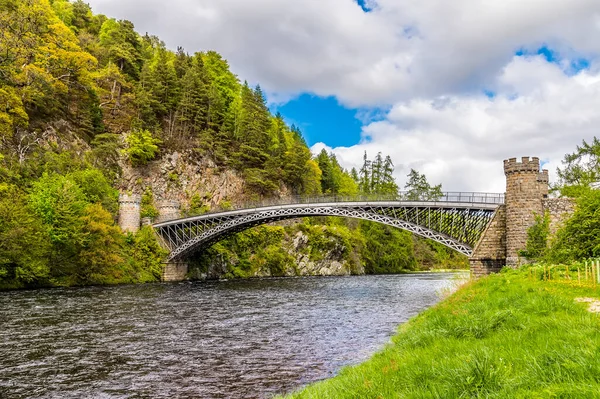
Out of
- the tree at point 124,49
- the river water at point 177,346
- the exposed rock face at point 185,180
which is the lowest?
the river water at point 177,346

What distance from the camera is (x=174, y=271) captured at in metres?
54.4

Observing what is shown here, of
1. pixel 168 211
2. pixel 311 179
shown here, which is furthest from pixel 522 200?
pixel 311 179

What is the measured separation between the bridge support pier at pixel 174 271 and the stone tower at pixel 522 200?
37.6 metres

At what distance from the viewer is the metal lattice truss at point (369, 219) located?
39875 mm

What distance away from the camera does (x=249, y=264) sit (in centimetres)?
6366

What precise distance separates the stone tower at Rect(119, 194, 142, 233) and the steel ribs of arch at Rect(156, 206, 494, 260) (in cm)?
380

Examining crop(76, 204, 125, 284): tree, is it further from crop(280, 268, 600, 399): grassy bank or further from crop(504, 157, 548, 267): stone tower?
crop(280, 268, 600, 399): grassy bank

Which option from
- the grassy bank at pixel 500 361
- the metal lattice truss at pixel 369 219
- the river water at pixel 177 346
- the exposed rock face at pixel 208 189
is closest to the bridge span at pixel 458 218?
the metal lattice truss at pixel 369 219

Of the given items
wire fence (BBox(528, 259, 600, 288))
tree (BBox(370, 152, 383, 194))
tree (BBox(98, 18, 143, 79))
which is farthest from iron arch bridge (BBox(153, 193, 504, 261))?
tree (BBox(370, 152, 383, 194))

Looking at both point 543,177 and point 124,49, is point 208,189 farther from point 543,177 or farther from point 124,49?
point 543,177

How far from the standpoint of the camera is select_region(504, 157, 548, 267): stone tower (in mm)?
34594

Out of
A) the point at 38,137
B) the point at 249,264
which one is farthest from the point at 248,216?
the point at 38,137

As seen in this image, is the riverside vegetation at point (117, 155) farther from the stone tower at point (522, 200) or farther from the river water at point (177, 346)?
the river water at point (177, 346)

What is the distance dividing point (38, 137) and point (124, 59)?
3187 centimetres
